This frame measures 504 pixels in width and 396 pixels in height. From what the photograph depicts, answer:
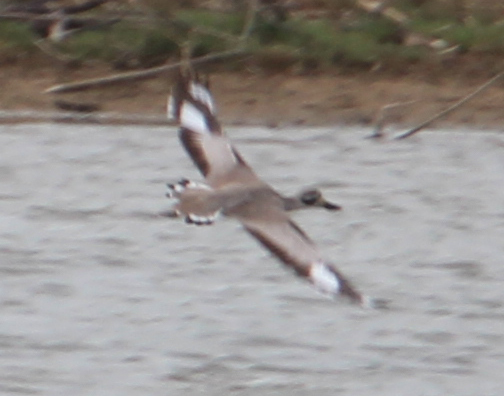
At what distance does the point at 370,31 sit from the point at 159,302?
395cm

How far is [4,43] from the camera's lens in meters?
10.6

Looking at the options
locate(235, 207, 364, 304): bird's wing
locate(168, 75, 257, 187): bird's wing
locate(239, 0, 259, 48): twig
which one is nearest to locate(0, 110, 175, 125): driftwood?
locate(239, 0, 259, 48): twig

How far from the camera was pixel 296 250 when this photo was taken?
591 cm

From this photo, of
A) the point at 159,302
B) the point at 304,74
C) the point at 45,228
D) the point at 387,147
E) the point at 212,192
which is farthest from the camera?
the point at 304,74

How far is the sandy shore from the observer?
9922 mm

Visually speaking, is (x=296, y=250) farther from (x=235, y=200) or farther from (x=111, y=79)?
(x=111, y=79)

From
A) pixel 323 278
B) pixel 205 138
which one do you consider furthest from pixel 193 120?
pixel 323 278

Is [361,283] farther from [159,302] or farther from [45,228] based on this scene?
[45,228]

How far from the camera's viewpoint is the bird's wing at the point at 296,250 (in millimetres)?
5559

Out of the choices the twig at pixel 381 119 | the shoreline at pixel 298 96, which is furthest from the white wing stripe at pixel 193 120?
the shoreline at pixel 298 96

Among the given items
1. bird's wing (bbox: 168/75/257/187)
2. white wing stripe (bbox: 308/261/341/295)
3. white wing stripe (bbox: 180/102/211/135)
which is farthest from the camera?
white wing stripe (bbox: 180/102/211/135)

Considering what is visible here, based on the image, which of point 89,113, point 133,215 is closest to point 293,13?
point 89,113

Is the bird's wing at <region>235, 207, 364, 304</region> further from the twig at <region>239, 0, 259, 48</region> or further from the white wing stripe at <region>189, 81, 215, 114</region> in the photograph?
the twig at <region>239, 0, 259, 48</region>

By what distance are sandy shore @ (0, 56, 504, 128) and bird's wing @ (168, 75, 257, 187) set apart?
2906 millimetres
